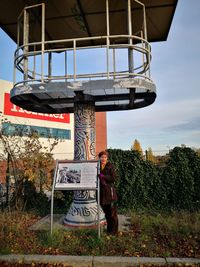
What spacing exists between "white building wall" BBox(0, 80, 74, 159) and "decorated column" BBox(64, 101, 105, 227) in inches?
638

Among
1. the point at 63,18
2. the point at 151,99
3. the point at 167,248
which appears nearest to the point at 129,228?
the point at 167,248

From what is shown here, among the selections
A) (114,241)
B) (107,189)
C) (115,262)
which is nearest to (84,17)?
(107,189)

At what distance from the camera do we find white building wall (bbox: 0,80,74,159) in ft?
87.0

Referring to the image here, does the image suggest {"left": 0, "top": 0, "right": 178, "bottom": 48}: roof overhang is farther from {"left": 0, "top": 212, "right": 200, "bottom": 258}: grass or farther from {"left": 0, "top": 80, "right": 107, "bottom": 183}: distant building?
{"left": 0, "top": 80, "right": 107, "bottom": 183}: distant building

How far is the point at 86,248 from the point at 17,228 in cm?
182

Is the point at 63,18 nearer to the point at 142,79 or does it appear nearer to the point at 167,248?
the point at 142,79

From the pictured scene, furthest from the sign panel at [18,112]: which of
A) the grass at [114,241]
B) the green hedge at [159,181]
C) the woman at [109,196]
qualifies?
the woman at [109,196]

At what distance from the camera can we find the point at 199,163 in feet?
29.8

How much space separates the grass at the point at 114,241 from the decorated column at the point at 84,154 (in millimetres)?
869

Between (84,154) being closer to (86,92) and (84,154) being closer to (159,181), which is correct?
(86,92)

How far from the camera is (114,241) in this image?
17.7 ft

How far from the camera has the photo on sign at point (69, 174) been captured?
6.12 metres

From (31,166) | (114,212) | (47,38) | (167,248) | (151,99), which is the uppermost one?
(47,38)

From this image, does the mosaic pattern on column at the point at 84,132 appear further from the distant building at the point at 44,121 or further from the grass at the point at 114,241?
the distant building at the point at 44,121
